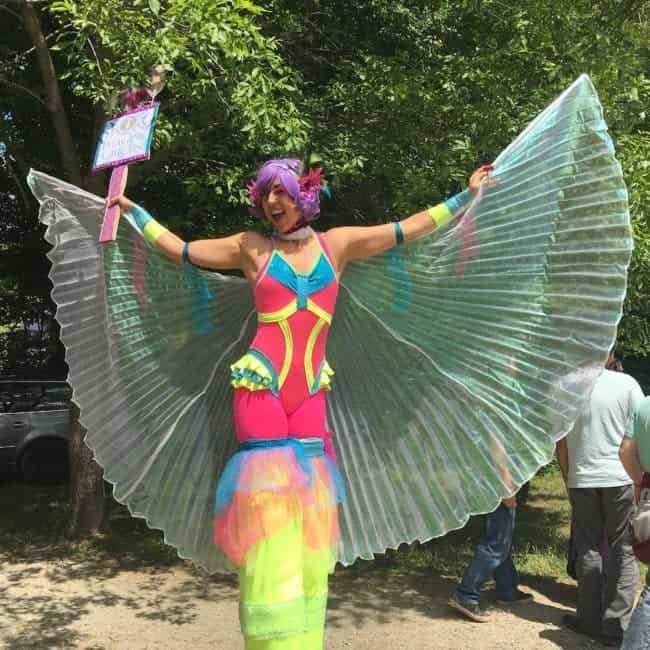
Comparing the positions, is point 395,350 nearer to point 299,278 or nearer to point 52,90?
point 299,278

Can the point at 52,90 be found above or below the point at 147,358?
above

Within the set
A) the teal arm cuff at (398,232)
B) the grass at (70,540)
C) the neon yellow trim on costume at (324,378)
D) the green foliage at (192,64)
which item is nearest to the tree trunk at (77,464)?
the grass at (70,540)

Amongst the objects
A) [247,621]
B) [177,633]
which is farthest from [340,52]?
[247,621]

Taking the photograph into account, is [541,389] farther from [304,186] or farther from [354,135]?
[354,135]

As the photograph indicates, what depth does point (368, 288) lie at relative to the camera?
3.13 m

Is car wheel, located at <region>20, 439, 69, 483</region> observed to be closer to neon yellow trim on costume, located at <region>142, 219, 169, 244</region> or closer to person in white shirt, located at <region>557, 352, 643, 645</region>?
person in white shirt, located at <region>557, 352, 643, 645</region>

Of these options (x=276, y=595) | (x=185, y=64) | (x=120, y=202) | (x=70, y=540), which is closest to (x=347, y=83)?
(x=185, y=64)

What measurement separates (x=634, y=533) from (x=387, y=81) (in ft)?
11.0

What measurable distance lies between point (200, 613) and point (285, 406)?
294 centimetres

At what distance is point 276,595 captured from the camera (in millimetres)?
2598

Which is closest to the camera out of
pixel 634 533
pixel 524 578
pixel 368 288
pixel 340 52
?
pixel 368 288

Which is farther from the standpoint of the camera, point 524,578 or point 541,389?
point 524,578

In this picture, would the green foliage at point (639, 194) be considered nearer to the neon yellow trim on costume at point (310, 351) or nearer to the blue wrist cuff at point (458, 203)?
the blue wrist cuff at point (458, 203)

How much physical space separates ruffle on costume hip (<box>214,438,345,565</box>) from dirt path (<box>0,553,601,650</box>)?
210 cm
